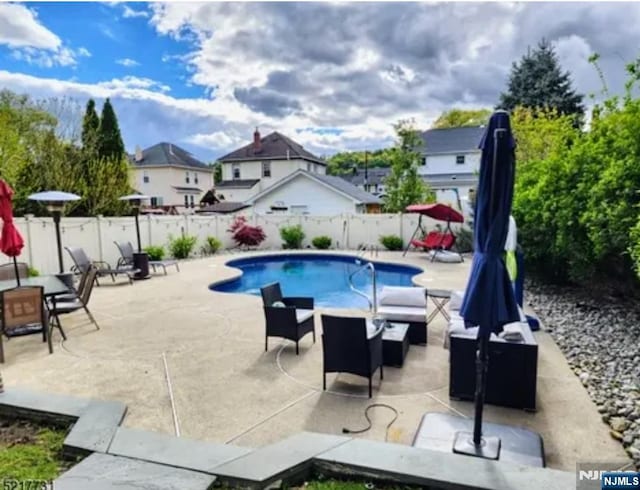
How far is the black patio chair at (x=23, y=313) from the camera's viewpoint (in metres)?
5.48

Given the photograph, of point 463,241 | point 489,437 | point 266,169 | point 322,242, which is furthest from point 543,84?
point 489,437

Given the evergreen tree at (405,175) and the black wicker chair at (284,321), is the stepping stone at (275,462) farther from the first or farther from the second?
the evergreen tree at (405,175)

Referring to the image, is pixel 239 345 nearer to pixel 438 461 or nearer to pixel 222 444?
pixel 222 444

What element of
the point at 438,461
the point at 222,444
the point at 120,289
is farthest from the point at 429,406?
the point at 120,289

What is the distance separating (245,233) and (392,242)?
262 inches

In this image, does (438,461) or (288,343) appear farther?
(288,343)

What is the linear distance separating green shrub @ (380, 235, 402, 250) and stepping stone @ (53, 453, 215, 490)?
15544 mm

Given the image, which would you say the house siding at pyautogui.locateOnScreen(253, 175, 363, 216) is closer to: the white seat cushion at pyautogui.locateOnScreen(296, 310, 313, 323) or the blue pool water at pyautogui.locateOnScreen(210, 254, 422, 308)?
the blue pool water at pyautogui.locateOnScreen(210, 254, 422, 308)

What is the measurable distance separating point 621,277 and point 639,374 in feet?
10.4

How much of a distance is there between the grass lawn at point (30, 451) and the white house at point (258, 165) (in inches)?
1153

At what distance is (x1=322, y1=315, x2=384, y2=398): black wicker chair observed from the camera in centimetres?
428

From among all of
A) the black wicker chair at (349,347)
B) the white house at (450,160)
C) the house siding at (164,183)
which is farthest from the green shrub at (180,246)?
the house siding at (164,183)

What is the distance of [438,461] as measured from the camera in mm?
2875

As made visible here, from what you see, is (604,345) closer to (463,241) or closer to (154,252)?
(463,241)
